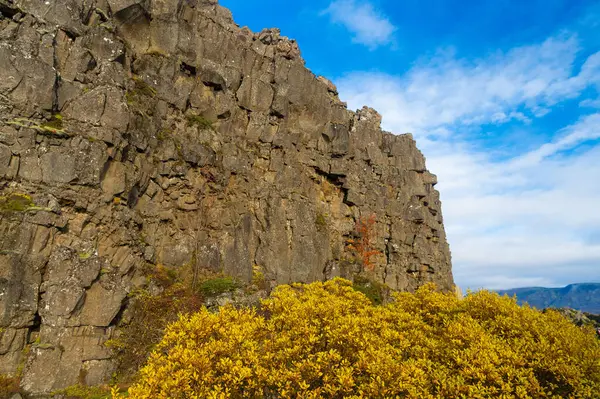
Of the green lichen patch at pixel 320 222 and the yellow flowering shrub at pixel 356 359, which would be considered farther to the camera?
the green lichen patch at pixel 320 222

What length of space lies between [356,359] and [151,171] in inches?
1089

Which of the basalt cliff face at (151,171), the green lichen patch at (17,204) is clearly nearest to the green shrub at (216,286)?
the basalt cliff face at (151,171)

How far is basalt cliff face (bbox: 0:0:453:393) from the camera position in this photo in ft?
73.1

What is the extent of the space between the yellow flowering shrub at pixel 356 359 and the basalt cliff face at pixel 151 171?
15013mm

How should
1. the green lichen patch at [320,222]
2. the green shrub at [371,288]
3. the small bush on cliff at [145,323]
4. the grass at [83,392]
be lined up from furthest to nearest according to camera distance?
the green shrub at [371,288]
the green lichen patch at [320,222]
the small bush on cliff at [145,323]
the grass at [83,392]

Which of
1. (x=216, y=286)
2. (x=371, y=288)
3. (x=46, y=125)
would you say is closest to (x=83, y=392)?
(x=216, y=286)

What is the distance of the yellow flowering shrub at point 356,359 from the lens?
1030cm

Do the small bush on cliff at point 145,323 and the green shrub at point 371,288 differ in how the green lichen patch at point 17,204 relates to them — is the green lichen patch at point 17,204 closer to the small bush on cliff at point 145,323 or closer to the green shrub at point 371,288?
the small bush on cliff at point 145,323

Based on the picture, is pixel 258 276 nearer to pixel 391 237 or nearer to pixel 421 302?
pixel 421 302

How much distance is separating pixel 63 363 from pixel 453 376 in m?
22.8

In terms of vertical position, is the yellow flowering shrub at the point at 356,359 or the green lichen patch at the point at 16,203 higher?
the green lichen patch at the point at 16,203

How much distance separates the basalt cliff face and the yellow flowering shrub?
49.3 ft

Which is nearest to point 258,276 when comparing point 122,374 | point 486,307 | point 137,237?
point 137,237

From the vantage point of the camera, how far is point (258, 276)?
36.9 m
